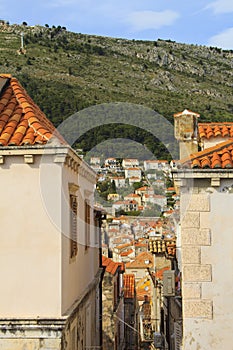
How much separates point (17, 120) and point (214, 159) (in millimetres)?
3868

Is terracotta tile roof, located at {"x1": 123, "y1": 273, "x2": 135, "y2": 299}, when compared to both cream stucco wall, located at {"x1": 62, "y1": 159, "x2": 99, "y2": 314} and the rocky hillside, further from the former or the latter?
the rocky hillside

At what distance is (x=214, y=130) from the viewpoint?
13297 millimetres

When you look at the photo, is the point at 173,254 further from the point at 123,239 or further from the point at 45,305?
the point at 123,239

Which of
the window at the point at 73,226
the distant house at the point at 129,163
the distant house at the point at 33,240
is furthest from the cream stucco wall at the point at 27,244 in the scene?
the distant house at the point at 129,163

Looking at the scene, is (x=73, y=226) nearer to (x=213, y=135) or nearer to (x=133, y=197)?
(x=213, y=135)

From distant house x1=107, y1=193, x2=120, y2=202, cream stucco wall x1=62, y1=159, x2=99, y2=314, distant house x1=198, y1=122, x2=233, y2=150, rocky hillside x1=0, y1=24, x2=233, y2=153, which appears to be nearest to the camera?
cream stucco wall x1=62, y1=159, x2=99, y2=314

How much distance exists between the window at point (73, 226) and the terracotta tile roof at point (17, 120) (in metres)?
1.51

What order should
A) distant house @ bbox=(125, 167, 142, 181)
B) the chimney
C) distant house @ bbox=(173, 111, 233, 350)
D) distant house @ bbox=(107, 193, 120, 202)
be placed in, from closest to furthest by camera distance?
distant house @ bbox=(173, 111, 233, 350)
the chimney
distant house @ bbox=(107, 193, 120, 202)
distant house @ bbox=(125, 167, 142, 181)

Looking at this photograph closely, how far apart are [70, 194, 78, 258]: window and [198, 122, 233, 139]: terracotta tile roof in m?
3.71

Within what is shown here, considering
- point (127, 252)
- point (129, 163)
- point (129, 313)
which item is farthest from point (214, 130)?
point (127, 252)

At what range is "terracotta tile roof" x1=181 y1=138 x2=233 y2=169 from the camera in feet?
29.8

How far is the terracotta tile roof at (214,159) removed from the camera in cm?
907

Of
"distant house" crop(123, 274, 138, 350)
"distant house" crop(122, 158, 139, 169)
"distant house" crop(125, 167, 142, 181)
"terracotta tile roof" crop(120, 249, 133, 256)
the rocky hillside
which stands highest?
the rocky hillside

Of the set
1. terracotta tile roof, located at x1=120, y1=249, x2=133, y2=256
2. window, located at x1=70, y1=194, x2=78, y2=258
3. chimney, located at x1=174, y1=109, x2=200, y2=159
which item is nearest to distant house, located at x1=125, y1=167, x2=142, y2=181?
terracotta tile roof, located at x1=120, y1=249, x2=133, y2=256
